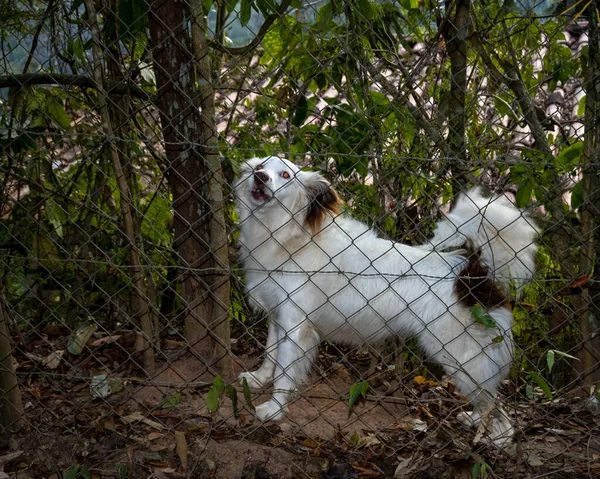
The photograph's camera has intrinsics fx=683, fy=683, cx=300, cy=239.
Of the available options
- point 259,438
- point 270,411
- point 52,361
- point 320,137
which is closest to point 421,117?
point 320,137

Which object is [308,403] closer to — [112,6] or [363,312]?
[363,312]

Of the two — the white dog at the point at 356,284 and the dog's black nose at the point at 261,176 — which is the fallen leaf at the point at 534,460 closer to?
the white dog at the point at 356,284

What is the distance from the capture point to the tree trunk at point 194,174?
122 inches

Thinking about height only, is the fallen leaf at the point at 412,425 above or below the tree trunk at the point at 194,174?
below

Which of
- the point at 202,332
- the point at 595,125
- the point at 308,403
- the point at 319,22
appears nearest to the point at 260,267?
the point at 202,332

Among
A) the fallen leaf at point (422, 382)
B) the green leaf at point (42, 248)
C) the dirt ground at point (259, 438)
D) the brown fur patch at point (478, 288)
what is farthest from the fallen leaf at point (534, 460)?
the green leaf at point (42, 248)

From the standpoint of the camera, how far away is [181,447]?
2.95 meters

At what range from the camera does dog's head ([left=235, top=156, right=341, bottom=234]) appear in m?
3.72

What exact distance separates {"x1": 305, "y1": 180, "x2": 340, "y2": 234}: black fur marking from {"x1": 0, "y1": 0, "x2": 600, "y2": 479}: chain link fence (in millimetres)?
13

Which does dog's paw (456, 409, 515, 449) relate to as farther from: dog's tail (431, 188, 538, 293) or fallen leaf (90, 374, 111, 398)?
fallen leaf (90, 374, 111, 398)

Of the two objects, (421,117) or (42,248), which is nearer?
(421,117)

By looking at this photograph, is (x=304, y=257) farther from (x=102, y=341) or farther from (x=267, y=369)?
(x=102, y=341)

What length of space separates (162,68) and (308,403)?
73.2 inches

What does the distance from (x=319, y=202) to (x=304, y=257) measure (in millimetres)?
317
